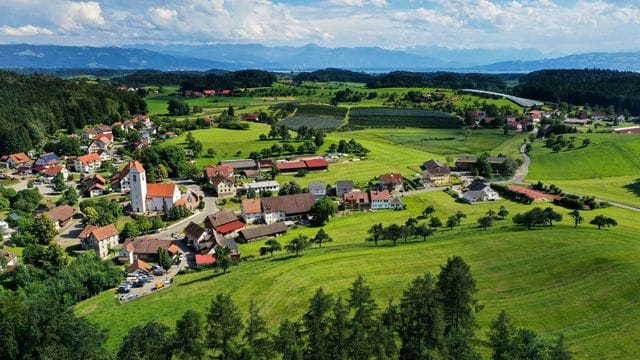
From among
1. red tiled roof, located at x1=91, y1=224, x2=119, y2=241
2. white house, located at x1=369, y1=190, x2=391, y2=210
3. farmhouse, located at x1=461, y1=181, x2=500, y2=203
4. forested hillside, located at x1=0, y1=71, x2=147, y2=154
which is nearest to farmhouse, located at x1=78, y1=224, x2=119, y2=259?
red tiled roof, located at x1=91, y1=224, x2=119, y2=241

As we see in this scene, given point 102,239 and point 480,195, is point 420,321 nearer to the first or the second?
point 102,239

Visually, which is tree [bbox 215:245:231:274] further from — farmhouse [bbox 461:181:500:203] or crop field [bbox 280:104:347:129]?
crop field [bbox 280:104:347:129]

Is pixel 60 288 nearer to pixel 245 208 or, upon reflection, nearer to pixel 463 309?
pixel 245 208

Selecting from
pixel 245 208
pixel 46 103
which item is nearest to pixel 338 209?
pixel 245 208

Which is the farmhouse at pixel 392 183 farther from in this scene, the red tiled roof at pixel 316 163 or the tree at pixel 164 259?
the tree at pixel 164 259

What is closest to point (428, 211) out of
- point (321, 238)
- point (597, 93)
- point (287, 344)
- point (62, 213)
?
point (321, 238)

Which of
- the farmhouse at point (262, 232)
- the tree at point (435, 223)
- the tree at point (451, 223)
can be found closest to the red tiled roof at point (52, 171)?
the farmhouse at point (262, 232)

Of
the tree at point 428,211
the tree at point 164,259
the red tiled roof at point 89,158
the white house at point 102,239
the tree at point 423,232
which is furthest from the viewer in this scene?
the red tiled roof at point 89,158
